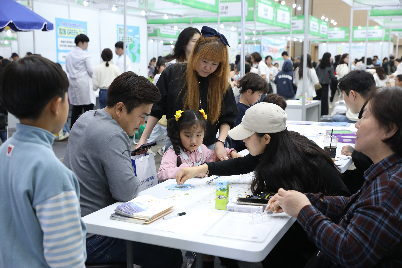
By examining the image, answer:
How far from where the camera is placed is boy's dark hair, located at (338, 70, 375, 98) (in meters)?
3.27

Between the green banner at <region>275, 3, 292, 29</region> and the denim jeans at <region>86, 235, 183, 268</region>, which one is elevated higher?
the green banner at <region>275, 3, 292, 29</region>

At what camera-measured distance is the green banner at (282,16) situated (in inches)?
501

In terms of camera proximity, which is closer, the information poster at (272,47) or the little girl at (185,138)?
the little girl at (185,138)

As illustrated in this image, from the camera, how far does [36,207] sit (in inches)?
40.6

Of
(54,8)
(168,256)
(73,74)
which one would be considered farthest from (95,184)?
(54,8)

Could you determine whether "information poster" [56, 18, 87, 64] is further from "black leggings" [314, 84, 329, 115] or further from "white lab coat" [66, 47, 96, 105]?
"black leggings" [314, 84, 329, 115]

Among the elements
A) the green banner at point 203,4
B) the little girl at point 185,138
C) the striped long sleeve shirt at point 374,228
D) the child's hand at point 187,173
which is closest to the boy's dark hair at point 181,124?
the little girl at point 185,138

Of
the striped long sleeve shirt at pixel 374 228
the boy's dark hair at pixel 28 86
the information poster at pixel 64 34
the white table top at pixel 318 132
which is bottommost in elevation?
the white table top at pixel 318 132

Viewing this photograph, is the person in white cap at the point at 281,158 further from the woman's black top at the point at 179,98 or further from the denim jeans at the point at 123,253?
the woman's black top at the point at 179,98

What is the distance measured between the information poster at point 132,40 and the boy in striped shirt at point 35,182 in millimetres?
9253

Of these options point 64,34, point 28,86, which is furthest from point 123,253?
point 64,34

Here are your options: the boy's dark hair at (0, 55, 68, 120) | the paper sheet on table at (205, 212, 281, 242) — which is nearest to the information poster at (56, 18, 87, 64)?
the paper sheet on table at (205, 212, 281, 242)

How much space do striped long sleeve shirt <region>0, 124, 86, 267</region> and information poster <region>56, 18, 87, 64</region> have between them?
7918mm

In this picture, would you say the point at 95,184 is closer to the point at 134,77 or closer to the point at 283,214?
the point at 134,77
